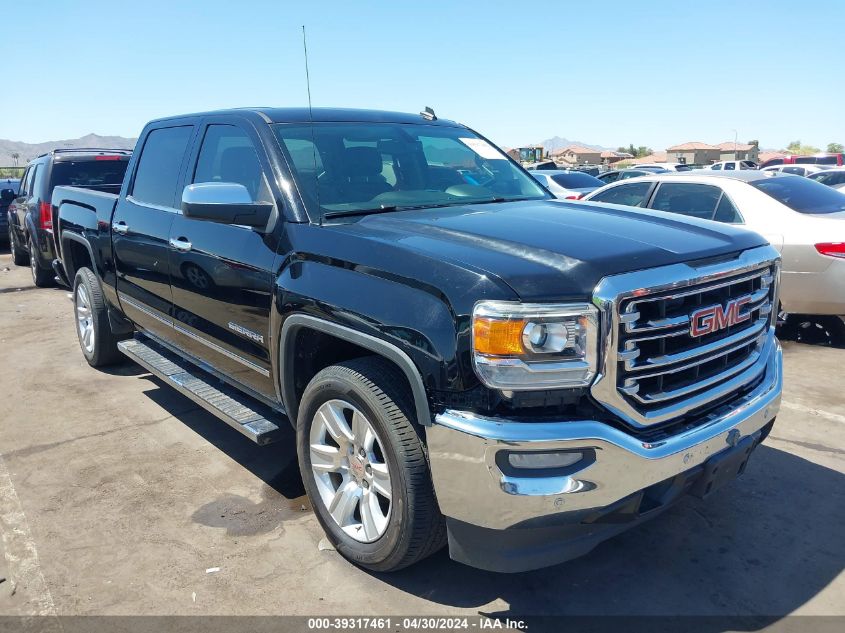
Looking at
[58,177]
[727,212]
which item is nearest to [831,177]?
[727,212]

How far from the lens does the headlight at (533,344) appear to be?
92.4 inches

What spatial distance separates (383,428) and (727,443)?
52.8 inches

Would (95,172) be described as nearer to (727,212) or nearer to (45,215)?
(45,215)

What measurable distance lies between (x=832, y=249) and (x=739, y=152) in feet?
179

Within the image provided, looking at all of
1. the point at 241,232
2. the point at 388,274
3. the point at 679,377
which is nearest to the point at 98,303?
the point at 241,232

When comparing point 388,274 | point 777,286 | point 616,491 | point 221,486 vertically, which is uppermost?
point 388,274

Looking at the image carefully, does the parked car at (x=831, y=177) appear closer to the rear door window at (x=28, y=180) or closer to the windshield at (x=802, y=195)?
the windshield at (x=802, y=195)

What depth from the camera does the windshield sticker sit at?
436cm

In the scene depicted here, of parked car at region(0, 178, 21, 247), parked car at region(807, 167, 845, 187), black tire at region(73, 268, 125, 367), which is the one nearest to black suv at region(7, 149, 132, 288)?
parked car at region(0, 178, 21, 247)

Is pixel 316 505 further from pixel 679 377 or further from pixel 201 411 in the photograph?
pixel 201 411

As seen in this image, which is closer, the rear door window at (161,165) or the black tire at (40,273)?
the rear door window at (161,165)

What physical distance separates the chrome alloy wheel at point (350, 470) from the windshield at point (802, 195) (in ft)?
16.4

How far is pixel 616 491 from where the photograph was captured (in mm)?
2395

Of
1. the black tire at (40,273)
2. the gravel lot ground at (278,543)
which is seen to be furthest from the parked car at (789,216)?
the black tire at (40,273)
